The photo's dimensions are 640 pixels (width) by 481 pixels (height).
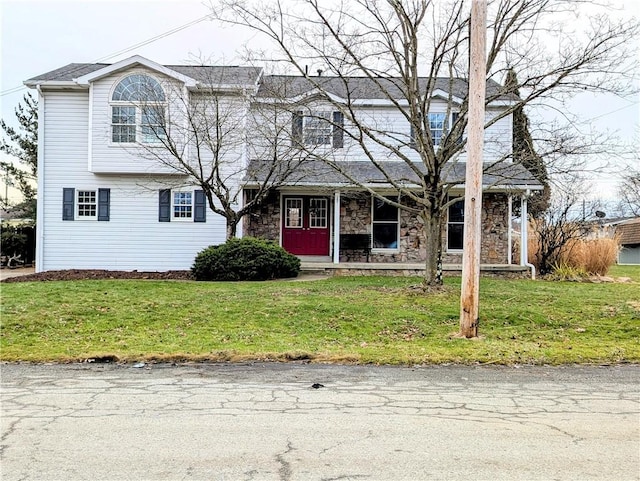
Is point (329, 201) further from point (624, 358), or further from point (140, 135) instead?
point (624, 358)

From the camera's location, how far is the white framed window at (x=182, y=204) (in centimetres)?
1792

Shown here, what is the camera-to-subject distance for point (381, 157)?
19141 mm

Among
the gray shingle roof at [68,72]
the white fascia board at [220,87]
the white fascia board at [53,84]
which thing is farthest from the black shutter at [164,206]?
the gray shingle roof at [68,72]

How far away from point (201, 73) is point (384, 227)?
8.12m

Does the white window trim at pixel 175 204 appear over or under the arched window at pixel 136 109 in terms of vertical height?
under

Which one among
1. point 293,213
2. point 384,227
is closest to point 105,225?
point 293,213

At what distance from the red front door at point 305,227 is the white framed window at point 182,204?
3.17m

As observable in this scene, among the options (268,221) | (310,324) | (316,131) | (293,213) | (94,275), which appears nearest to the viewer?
(310,324)

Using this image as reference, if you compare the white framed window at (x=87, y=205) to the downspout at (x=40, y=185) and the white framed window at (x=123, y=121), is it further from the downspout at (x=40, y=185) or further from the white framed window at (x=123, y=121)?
the white framed window at (x=123, y=121)

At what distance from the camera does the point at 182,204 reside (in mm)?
17953

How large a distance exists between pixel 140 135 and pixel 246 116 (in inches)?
148

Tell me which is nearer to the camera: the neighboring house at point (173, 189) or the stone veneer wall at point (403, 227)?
the neighboring house at point (173, 189)

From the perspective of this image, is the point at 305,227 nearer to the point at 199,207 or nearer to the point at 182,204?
the point at 199,207

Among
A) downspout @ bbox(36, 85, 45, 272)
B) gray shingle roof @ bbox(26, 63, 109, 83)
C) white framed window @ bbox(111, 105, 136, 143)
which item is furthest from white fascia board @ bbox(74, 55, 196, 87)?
downspout @ bbox(36, 85, 45, 272)
